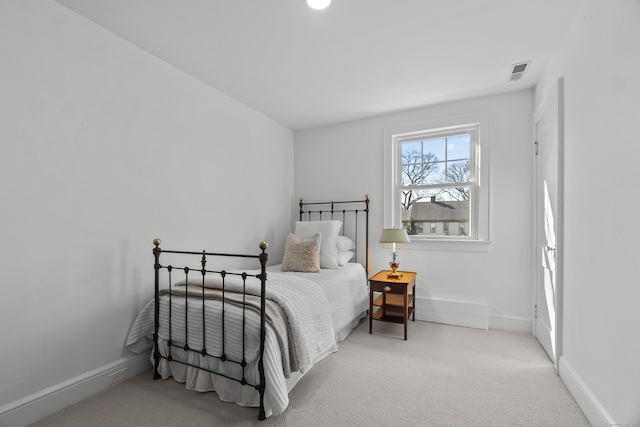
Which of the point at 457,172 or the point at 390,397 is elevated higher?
the point at 457,172

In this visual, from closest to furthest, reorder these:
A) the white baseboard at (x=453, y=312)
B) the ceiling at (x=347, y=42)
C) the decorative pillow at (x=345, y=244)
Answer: the ceiling at (x=347, y=42), the white baseboard at (x=453, y=312), the decorative pillow at (x=345, y=244)

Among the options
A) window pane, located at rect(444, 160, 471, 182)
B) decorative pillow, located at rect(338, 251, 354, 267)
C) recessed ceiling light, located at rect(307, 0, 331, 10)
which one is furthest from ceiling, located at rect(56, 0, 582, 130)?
decorative pillow, located at rect(338, 251, 354, 267)

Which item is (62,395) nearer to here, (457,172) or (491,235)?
(491,235)

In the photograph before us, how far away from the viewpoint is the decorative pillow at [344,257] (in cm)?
359

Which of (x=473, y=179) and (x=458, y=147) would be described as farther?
(x=458, y=147)

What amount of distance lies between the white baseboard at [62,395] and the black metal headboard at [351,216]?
8.69ft

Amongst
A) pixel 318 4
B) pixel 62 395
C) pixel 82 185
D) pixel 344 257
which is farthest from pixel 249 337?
pixel 318 4

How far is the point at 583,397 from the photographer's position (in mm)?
1862

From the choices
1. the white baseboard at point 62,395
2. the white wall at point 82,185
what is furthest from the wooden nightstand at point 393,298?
the white baseboard at point 62,395

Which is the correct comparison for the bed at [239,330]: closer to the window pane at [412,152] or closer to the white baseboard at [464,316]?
the white baseboard at [464,316]

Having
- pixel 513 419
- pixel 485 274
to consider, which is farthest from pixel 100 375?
pixel 485 274

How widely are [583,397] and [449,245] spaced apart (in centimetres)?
187

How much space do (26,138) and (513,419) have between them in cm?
336

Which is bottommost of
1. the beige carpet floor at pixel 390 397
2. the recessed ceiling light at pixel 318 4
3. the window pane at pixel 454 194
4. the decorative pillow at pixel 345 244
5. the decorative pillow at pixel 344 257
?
the beige carpet floor at pixel 390 397
